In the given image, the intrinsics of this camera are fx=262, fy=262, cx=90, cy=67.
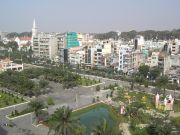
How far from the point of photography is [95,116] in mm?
31109

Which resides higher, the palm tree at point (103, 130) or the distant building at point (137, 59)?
the distant building at point (137, 59)

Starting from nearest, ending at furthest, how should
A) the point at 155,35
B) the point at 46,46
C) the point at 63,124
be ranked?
the point at 63,124
the point at 46,46
the point at 155,35

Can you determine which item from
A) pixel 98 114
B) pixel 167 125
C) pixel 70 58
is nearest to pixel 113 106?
pixel 98 114

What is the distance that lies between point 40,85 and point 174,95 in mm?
20284

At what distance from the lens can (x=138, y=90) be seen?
4200 cm

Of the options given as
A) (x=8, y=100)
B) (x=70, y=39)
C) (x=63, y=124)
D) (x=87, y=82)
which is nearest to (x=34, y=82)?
(x=8, y=100)

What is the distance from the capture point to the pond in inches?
1122

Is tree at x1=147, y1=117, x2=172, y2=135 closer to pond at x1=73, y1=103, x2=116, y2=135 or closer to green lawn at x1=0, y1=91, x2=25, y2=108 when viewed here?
pond at x1=73, y1=103, x2=116, y2=135

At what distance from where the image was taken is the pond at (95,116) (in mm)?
28500

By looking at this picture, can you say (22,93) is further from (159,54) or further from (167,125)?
(159,54)

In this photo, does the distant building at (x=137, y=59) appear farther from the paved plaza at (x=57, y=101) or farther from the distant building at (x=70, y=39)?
the distant building at (x=70, y=39)

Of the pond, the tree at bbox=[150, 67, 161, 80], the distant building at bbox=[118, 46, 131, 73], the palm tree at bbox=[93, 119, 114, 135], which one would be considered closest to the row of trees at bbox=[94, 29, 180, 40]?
the distant building at bbox=[118, 46, 131, 73]

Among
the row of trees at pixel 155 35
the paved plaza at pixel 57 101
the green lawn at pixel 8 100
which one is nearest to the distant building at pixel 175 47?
the paved plaza at pixel 57 101

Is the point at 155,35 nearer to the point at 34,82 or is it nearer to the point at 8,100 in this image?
the point at 34,82
